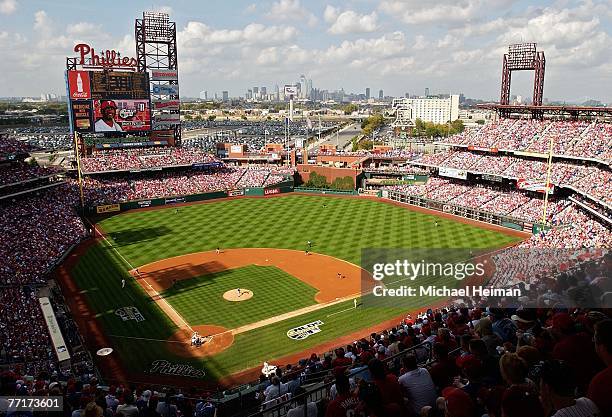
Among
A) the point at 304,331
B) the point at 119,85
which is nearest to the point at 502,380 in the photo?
the point at 304,331

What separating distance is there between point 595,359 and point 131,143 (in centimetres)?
6131

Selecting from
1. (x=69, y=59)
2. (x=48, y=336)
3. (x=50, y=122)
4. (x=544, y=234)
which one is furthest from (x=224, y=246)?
(x=50, y=122)

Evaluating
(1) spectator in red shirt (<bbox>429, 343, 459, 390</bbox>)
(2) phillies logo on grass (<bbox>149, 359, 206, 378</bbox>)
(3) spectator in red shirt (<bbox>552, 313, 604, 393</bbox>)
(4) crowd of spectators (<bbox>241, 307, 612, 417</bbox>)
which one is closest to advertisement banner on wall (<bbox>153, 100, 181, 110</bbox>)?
(2) phillies logo on grass (<bbox>149, 359, 206, 378</bbox>)

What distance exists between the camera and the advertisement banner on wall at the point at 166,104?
2434 inches

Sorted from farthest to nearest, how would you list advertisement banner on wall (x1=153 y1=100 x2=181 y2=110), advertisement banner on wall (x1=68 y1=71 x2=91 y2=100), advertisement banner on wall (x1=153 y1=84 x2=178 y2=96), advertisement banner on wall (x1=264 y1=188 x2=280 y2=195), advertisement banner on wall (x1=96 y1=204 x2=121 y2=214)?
advertisement banner on wall (x1=264 y1=188 x2=280 y2=195)
advertisement banner on wall (x1=153 y1=100 x2=181 y2=110)
advertisement banner on wall (x1=153 y1=84 x2=178 y2=96)
advertisement banner on wall (x1=68 y1=71 x2=91 y2=100)
advertisement banner on wall (x1=96 y1=204 x2=121 y2=214)

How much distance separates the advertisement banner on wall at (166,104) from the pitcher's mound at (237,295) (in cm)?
3824

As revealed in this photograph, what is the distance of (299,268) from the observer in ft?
116

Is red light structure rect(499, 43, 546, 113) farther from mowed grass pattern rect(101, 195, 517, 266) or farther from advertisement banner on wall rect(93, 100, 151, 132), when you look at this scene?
advertisement banner on wall rect(93, 100, 151, 132)

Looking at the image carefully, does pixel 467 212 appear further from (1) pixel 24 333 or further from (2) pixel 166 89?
(1) pixel 24 333

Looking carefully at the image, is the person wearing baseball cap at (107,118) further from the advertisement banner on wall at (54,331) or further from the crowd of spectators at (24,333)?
the advertisement banner on wall at (54,331)

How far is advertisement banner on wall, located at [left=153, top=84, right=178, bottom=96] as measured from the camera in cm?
6083

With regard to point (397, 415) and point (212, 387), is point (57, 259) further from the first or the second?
point (397, 415)

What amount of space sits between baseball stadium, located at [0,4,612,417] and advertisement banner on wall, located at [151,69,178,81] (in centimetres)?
38

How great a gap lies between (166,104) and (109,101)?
7764 millimetres
